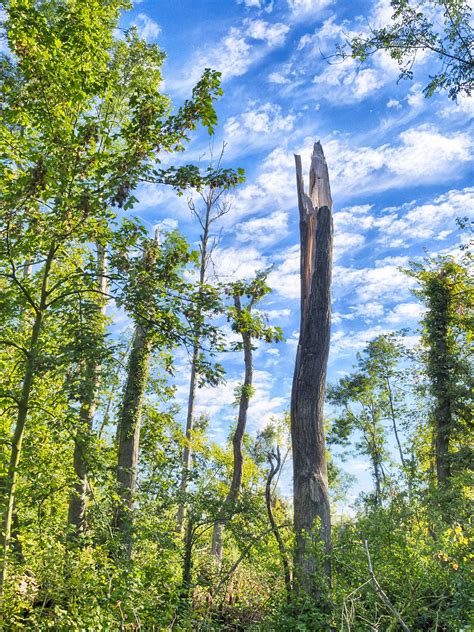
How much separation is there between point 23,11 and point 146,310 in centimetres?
317

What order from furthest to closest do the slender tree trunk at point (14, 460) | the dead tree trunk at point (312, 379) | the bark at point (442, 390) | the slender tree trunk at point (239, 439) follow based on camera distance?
the bark at point (442, 390), the slender tree trunk at point (239, 439), the dead tree trunk at point (312, 379), the slender tree trunk at point (14, 460)

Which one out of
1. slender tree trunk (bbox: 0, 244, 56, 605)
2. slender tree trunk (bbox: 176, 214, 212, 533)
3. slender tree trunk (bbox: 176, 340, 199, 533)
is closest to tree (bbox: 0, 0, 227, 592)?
slender tree trunk (bbox: 0, 244, 56, 605)

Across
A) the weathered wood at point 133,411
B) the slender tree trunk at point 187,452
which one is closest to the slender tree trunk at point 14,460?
the weathered wood at point 133,411

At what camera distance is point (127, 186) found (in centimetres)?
453

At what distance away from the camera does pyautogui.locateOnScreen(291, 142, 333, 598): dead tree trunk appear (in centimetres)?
621

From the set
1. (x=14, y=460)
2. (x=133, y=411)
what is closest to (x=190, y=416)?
(x=133, y=411)

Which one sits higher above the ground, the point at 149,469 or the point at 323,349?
Result: the point at 323,349

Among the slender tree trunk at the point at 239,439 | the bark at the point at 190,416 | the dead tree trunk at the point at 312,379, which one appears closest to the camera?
the dead tree trunk at the point at 312,379

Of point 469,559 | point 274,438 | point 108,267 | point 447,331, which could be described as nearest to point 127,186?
point 108,267

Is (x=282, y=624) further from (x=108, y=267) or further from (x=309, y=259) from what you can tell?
(x=309, y=259)

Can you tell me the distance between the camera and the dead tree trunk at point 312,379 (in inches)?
245

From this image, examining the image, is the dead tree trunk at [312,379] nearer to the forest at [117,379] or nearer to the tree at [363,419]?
the forest at [117,379]

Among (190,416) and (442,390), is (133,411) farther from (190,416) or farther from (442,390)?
(442,390)

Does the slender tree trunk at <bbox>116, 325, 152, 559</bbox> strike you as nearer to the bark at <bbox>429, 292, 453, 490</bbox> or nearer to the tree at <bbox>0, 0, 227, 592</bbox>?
the tree at <bbox>0, 0, 227, 592</bbox>
